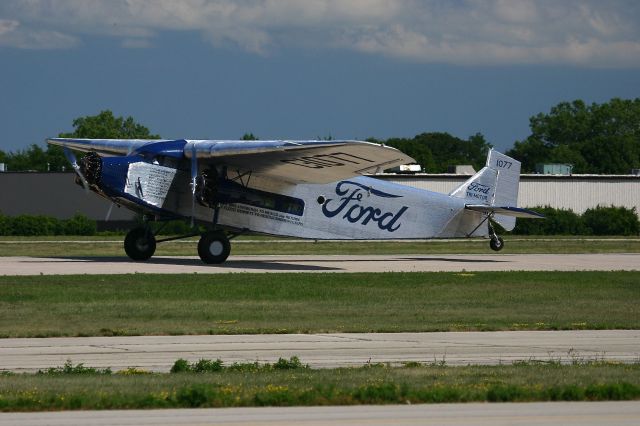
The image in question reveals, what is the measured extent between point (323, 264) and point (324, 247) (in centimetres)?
1284

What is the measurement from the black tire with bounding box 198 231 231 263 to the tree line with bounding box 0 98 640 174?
262ft

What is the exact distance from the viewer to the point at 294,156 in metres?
31.9

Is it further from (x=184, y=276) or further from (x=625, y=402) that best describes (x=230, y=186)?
(x=625, y=402)

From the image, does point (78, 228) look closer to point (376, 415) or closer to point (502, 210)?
point (502, 210)

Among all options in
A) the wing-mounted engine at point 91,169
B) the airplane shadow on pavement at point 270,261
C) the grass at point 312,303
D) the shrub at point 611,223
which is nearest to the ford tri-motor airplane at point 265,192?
the wing-mounted engine at point 91,169

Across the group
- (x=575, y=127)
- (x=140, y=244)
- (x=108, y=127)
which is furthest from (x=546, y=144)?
(x=140, y=244)

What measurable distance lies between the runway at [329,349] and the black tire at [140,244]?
16977 millimetres

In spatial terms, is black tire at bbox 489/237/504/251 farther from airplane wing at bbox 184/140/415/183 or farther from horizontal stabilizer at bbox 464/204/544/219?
airplane wing at bbox 184/140/415/183

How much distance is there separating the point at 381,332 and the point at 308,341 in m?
1.67

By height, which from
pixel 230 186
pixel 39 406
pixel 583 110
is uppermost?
pixel 583 110

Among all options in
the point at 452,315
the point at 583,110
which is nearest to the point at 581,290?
the point at 452,315

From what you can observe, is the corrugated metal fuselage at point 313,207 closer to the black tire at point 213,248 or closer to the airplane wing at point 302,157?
the black tire at point 213,248

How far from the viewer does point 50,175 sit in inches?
2938

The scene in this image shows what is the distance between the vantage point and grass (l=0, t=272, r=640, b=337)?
759 inches
